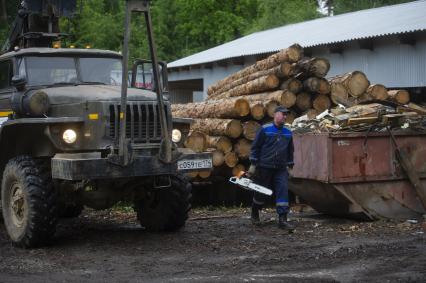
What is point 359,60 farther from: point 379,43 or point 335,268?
point 335,268

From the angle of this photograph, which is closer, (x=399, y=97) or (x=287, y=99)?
(x=287, y=99)

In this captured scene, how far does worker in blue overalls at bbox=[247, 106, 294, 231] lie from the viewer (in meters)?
10.7

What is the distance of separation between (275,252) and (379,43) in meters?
11.8

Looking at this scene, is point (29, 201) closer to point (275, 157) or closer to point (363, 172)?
point (275, 157)

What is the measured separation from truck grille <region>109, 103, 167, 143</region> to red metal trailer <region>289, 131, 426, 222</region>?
3037 mm

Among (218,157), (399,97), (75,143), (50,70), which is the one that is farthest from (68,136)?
(399,97)

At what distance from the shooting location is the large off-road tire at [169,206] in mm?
10133

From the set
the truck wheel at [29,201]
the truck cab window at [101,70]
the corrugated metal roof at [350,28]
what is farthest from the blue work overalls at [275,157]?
the corrugated metal roof at [350,28]

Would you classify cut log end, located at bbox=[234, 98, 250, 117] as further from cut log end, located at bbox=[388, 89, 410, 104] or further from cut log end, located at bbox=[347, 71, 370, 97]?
cut log end, located at bbox=[388, 89, 410, 104]

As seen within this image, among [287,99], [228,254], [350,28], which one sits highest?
[350,28]

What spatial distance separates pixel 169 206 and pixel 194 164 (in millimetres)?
1049

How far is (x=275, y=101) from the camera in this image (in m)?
14.0

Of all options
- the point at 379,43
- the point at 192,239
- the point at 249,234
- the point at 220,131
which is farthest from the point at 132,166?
the point at 379,43

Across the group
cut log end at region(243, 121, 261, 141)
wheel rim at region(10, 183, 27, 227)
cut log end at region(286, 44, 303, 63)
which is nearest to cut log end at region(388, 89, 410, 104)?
cut log end at region(286, 44, 303, 63)
